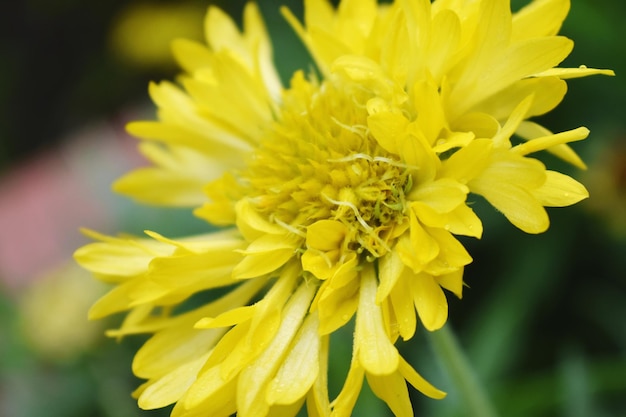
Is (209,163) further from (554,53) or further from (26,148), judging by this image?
(26,148)

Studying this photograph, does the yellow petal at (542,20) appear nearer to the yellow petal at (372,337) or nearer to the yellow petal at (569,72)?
the yellow petal at (569,72)

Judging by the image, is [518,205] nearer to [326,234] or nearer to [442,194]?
[442,194]

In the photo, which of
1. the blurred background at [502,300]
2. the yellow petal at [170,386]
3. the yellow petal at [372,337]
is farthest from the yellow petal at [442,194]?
the blurred background at [502,300]

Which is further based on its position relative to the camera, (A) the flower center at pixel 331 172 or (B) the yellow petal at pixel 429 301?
(A) the flower center at pixel 331 172

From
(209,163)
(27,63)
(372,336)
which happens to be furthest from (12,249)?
(372,336)

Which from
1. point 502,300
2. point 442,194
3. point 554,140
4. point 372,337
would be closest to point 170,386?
point 372,337

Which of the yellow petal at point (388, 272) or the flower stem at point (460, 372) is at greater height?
the yellow petal at point (388, 272)

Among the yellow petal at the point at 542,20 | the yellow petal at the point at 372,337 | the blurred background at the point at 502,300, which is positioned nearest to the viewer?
the yellow petal at the point at 372,337

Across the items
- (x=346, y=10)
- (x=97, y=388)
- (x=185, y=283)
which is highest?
(x=346, y=10)
